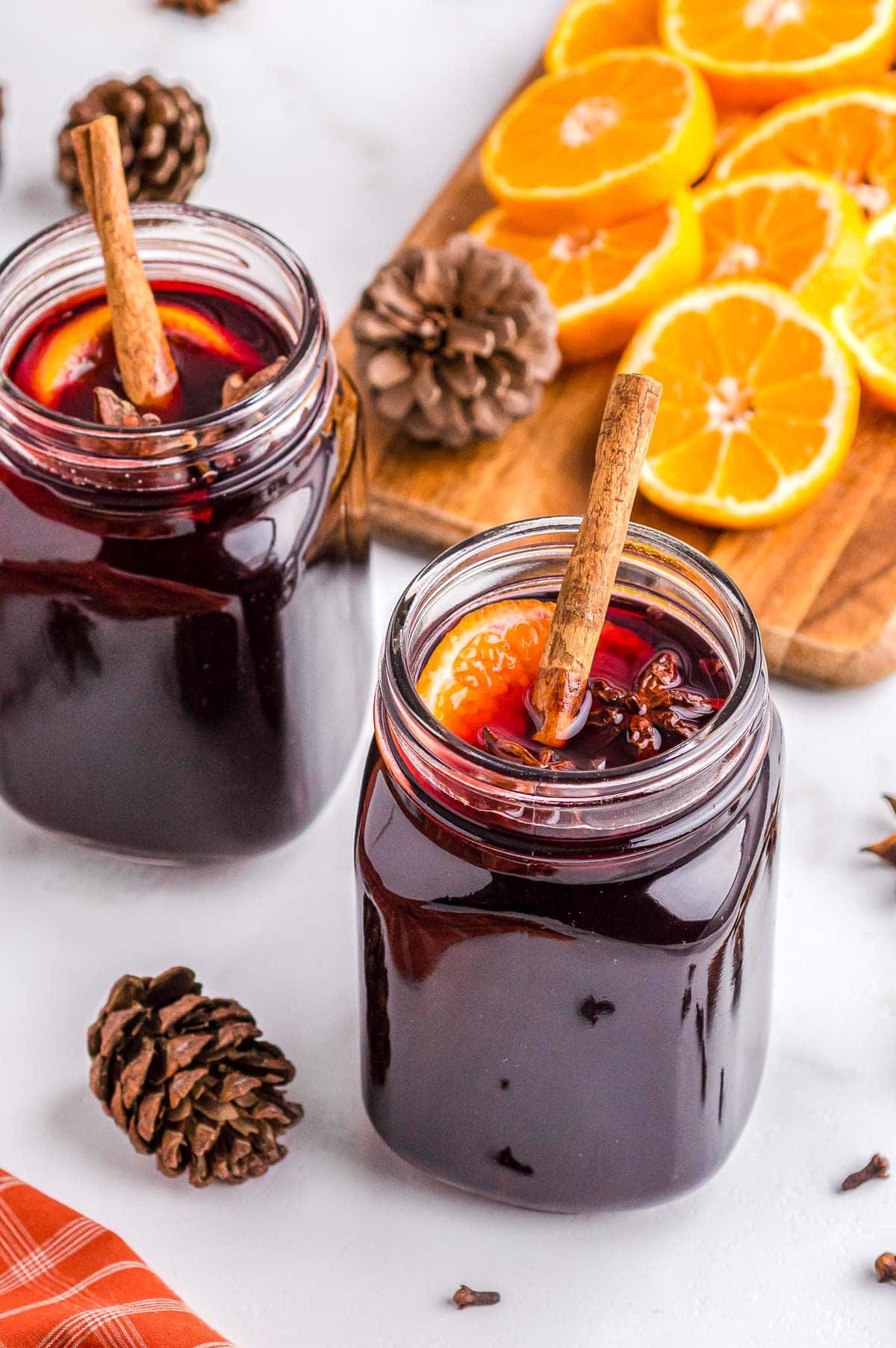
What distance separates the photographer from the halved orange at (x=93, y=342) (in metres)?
1.22

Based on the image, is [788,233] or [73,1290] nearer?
[73,1290]

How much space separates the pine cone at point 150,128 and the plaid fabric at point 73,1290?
1.02 metres

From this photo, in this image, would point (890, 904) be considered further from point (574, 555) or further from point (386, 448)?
point (386, 448)

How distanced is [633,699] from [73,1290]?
1.74 feet

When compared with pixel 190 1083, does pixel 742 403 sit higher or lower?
higher

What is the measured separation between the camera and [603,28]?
6.14 ft

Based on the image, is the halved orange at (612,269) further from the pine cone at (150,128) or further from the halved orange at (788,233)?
the pine cone at (150,128)

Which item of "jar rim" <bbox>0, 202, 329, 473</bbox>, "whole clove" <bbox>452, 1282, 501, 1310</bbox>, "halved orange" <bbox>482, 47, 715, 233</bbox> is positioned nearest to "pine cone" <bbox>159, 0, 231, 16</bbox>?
"halved orange" <bbox>482, 47, 715, 233</bbox>

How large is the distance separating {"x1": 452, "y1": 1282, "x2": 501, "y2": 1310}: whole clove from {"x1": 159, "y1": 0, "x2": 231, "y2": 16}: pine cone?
1540 millimetres

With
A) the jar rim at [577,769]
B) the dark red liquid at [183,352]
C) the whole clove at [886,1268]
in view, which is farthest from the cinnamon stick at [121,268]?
the whole clove at [886,1268]

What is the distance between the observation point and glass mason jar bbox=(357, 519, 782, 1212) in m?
0.93

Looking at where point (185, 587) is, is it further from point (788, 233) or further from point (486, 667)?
point (788, 233)

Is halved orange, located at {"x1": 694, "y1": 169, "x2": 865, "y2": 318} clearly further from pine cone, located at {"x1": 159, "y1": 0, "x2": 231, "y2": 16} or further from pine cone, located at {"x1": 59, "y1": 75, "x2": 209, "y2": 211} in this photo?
pine cone, located at {"x1": 159, "y1": 0, "x2": 231, "y2": 16}

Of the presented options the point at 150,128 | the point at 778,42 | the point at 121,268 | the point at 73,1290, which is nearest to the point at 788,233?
the point at 778,42
